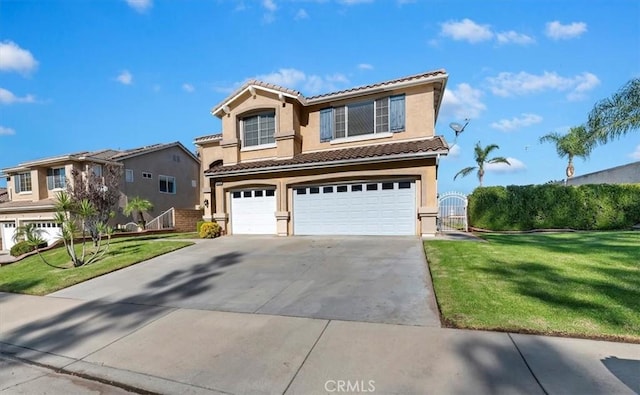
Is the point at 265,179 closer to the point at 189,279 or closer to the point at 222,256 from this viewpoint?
the point at 222,256

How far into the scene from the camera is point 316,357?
3727 mm

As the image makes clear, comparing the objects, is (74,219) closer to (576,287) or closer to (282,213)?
(282,213)

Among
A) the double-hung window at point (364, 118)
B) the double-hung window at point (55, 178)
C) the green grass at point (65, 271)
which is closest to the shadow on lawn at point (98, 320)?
the green grass at point (65, 271)

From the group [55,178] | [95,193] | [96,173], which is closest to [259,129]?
[95,193]

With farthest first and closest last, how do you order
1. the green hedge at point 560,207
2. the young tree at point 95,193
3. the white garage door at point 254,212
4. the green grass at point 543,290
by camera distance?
the green hedge at point 560,207 < the white garage door at point 254,212 < the young tree at point 95,193 < the green grass at point 543,290

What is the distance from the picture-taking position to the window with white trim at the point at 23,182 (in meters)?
23.9

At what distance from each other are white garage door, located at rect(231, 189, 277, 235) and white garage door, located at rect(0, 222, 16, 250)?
21.1 metres

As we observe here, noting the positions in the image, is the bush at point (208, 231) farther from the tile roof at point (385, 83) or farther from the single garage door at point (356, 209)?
the tile roof at point (385, 83)

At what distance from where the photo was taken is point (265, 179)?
47.4 ft

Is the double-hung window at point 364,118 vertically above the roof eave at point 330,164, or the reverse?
the double-hung window at point 364,118

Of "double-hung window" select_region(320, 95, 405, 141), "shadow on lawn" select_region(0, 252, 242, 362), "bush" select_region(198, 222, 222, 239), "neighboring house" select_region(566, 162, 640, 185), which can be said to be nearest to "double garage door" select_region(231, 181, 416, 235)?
"bush" select_region(198, 222, 222, 239)

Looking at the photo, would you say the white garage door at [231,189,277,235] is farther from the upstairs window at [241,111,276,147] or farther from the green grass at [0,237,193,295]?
the green grass at [0,237,193,295]

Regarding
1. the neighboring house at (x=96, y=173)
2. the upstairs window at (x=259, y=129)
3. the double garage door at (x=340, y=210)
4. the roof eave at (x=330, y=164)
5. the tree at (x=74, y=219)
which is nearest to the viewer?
the tree at (x=74, y=219)

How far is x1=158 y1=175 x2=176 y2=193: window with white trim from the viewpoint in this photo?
24.5 m
